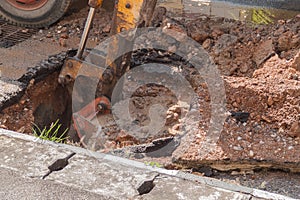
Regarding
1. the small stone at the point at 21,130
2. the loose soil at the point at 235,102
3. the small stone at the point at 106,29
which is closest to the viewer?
the loose soil at the point at 235,102

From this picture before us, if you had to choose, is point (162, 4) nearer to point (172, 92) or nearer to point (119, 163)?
point (172, 92)

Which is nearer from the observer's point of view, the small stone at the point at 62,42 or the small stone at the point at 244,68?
the small stone at the point at 244,68

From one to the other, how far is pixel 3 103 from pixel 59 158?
70.0 inches

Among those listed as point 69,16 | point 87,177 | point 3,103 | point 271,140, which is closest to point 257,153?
point 271,140

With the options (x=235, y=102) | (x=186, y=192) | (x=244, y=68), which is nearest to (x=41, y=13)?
(x=244, y=68)

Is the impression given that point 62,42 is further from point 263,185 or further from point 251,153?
point 263,185

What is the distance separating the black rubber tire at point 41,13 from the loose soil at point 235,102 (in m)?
0.13

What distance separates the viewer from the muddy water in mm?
6699

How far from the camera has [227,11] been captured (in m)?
6.88

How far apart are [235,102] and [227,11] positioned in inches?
84.6

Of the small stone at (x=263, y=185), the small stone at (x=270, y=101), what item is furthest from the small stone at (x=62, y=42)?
the small stone at (x=263, y=185)

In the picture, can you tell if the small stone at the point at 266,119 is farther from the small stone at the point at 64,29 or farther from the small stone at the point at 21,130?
the small stone at the point at 64,29

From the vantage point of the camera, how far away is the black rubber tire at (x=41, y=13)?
6969 millimetres

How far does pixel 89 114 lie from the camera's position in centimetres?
541
